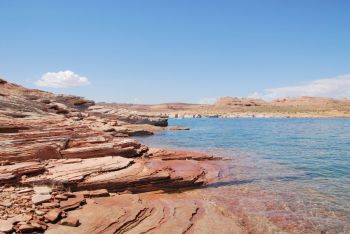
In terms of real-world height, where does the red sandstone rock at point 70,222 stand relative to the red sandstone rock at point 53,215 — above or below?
below

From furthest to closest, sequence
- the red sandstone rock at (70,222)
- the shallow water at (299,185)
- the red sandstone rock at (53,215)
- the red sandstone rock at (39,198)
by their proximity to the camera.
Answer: the shallow water at (299,185) < the red sandstone rock at (39,198) < the red sandstone rock at (53,215) < the red sandstone rock at (70,222)

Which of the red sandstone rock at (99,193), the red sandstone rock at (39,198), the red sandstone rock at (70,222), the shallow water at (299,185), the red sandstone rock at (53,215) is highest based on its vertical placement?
the red sandstone rock at (39,198)

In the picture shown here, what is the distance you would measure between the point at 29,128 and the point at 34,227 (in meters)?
12.8

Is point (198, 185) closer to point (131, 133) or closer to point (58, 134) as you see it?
point (58, 134)

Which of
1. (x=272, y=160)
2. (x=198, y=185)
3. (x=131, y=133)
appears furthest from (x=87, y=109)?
(x=198, y=185)

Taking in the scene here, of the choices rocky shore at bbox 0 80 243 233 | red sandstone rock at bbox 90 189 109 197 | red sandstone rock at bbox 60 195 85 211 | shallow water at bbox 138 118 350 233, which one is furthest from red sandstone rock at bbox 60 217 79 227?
shallow water at bbox 138 118 350 233

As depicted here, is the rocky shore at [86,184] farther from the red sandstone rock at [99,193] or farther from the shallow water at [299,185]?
the shallow water at [299,185]

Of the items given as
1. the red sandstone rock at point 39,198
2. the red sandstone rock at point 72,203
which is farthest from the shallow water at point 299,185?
the red sandstone rock at point 39,198

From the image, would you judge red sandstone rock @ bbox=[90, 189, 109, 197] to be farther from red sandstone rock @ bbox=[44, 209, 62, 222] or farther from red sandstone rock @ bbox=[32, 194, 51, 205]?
red sandstone rock @ bbox=[44, 209, 62, 222]

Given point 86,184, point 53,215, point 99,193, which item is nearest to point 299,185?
point 99,193

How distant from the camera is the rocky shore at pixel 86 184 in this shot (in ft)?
39.1

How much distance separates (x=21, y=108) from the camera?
87.2 ft

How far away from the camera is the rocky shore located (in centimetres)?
1191

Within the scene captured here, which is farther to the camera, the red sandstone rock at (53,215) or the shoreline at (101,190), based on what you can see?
the shoreline at (101,190)
